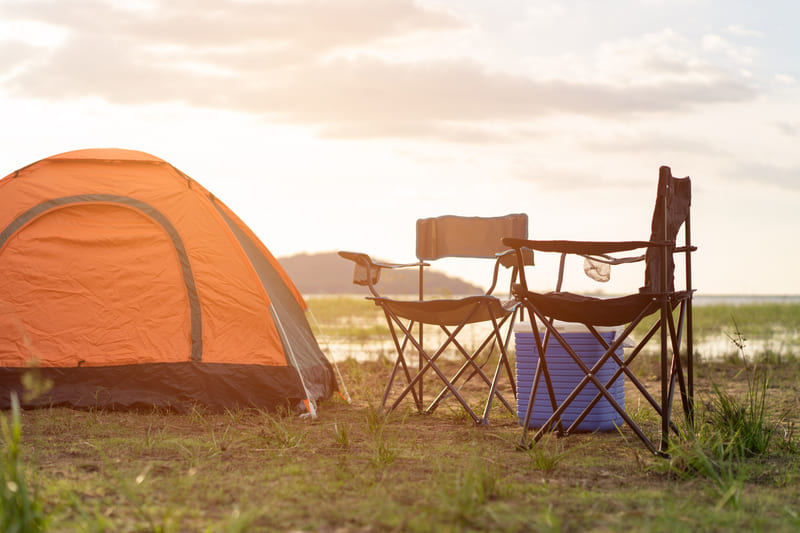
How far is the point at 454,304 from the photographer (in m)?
3.82

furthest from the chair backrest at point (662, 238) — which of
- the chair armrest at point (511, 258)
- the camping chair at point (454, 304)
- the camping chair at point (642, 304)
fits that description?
the chair armrest at point (511, 258)

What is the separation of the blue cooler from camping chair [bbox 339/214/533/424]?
0.48 ft

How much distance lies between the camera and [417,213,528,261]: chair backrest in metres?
4.55

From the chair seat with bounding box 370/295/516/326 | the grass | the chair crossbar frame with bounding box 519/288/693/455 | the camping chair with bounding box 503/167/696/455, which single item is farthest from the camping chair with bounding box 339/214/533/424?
the chair crossbar frame with bounding box 519/288/693/455

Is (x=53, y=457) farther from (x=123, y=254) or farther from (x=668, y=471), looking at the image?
(x=668, y=471)

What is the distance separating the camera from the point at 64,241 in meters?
4.32

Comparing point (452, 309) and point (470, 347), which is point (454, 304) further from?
point (470, 347)

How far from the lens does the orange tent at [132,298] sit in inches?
164

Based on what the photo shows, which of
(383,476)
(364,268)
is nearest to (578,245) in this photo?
(383,476)

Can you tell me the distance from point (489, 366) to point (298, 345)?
246 cm

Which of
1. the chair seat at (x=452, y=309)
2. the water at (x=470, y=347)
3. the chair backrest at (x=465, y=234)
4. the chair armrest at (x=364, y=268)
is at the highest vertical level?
the chair backrest at (x=465, y=234)

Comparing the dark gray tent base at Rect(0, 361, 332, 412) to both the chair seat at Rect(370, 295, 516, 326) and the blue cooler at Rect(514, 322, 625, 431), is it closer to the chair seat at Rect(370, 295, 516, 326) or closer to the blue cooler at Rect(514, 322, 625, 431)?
the chair seat at Rect(370, 295, 516, 326)

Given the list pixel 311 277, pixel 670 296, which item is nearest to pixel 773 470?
pixel 670 296

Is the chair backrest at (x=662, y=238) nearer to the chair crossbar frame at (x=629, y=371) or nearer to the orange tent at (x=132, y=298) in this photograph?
the chair crossbar frame at (x=629, y=371)
